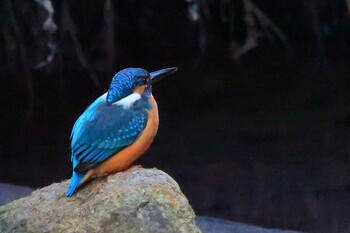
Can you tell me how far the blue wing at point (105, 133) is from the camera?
2.34 metres

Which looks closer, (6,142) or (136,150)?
(136,150)

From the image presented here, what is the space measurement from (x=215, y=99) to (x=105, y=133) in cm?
228

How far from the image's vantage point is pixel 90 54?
424 cm

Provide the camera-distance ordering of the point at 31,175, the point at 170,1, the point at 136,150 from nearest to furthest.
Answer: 1. the point at 136,150
2. the point at 170,1
3. the point at 31,175

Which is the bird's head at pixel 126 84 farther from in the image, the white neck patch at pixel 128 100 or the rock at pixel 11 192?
the rock at pixel 11 192

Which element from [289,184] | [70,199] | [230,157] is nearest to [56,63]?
[230,157]

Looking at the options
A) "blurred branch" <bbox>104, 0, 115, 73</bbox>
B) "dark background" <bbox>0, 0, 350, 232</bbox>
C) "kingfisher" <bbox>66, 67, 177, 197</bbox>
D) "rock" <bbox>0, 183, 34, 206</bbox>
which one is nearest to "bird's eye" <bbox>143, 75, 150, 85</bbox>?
"kingfisher" <bbox>66, 67, 177, 197</bbox>

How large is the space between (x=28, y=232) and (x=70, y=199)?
158 millimetres

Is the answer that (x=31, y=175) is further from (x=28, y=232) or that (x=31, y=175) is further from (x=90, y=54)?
(x=28, y=232)

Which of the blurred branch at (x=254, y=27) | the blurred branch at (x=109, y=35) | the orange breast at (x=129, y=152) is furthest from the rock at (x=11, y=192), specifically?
the orange breast at (x=129, y=152)

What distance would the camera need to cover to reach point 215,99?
4598mm

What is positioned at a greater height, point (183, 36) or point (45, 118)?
point (183, 36)

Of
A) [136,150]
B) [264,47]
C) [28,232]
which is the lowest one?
[264,47]

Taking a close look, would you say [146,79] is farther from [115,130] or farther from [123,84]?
[115,130]
